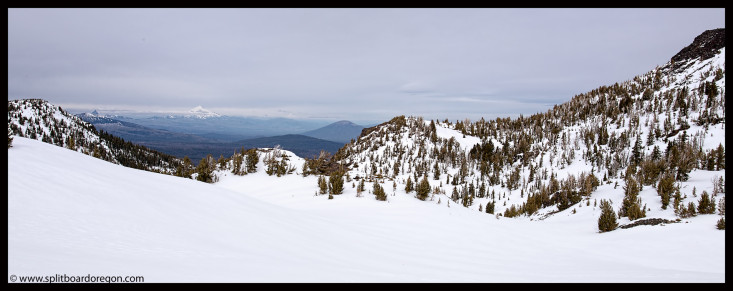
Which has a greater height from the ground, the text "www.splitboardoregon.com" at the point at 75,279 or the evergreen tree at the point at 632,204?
the text "www.splitboardoregon.com" at the point at 75,279

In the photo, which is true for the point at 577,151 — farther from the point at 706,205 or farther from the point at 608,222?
the point at 608,222

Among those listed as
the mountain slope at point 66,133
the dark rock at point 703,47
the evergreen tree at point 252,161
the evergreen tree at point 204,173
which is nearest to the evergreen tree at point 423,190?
the evergreen tree at point 252,161

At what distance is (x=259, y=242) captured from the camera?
216 inches

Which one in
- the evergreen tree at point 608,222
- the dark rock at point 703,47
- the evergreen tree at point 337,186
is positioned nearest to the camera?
the evergreen tree at point 608,222

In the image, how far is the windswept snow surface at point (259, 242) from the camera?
3752 millimetres

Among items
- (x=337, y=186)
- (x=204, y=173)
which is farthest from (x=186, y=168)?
(x=337, y=186)

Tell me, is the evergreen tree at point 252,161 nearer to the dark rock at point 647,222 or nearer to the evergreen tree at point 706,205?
the dark rock at point 647,222

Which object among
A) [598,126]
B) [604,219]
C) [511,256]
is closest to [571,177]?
[604,219]

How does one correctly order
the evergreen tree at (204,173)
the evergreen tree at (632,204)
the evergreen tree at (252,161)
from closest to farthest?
the evergreen tree at (632,204)
the evergreen tree at (204,173)
the evergreen tree at (252,161)

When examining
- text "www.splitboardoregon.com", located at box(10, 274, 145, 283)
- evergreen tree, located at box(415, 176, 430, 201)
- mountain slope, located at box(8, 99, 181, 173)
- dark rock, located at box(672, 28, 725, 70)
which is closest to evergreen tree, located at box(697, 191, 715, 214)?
evergreen tree, located at box(415, 176, 430, 201)

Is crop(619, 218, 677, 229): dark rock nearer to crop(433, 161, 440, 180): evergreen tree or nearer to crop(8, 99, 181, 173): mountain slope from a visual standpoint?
crop(433, 161, 440, 180): evergreen tree

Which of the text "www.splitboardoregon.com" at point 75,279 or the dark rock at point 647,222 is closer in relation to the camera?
the text "www.splitboardoregon.com" at point 75,279

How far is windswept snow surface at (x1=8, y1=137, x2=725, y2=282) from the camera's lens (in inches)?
148

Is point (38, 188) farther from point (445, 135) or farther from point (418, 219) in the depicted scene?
point (445, 135)
